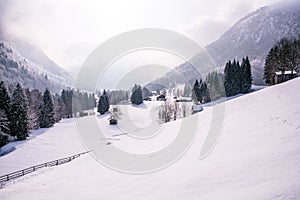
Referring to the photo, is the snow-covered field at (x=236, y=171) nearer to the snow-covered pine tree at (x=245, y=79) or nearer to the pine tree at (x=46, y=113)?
the pine tree at (x=46, y=113)

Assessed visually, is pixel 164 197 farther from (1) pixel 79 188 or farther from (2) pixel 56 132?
(2) pixel 56 132

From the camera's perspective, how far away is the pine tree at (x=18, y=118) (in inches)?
1430

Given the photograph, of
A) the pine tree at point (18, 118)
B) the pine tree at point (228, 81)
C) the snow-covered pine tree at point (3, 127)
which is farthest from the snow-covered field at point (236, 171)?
the pine tree at point (228, 81)

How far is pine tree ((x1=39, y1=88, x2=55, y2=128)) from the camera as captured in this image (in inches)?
1897

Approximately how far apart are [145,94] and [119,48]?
95164mm

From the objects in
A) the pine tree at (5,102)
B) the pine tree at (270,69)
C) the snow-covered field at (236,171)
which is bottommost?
the snow-covered field at (236,171)

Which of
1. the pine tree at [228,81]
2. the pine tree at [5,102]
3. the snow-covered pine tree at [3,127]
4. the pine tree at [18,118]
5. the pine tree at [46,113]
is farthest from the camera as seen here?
the pine tree at [228,81]

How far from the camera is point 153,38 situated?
65.0 ft

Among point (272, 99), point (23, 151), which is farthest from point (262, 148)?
point (23, 151)

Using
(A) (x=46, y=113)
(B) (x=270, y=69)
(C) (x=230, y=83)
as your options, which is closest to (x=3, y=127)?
(A) (x=46, y=113)

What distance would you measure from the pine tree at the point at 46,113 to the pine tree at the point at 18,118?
408 inches

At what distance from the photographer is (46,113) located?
48.8 metres

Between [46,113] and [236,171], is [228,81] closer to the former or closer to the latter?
[46,113]

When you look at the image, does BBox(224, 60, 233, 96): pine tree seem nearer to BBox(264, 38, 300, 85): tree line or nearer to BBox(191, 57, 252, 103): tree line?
BBox(191, 57, 252, 103): tree line
